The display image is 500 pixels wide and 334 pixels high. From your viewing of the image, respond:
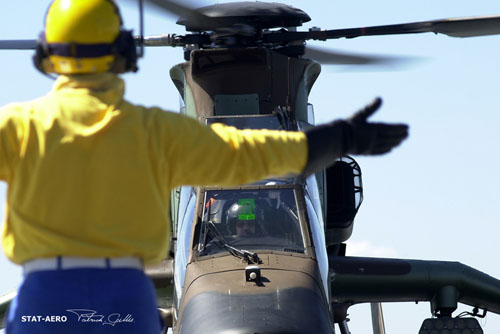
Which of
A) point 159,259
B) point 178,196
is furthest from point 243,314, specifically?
point 159,259

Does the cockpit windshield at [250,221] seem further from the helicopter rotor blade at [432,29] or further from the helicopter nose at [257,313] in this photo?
the helicopter rotor blade at [432,29]

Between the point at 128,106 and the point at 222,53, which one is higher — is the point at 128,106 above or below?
above

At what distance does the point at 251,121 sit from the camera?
11.3m

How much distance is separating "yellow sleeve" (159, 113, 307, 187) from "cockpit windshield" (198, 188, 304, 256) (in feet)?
19.5

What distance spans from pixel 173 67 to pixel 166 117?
850 cm

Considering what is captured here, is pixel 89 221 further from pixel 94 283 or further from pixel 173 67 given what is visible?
pixel 173 67

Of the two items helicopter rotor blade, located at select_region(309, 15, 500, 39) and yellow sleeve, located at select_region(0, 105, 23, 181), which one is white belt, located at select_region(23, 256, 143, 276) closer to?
yellow sleeve, located at select_region(0, 105, 23, 181)

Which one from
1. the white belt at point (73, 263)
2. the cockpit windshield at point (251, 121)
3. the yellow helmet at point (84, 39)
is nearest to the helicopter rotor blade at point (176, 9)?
the cockpit windshield at point (251, 121)

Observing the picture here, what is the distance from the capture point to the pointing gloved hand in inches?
170

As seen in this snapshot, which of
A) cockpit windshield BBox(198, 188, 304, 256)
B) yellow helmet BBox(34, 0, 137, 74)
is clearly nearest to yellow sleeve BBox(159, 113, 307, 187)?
yellow helmet BBox(34, 0, 137, 74)

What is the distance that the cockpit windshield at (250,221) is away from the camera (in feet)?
34.0

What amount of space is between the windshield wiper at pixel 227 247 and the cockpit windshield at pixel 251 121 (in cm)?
110

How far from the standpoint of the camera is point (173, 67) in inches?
500

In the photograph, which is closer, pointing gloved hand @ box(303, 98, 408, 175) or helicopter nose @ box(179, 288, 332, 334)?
pointing gloved hand @ box(303, 98, 408, 175)
